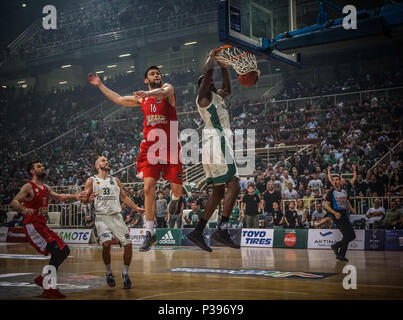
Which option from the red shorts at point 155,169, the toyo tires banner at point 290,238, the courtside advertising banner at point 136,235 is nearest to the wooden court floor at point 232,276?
the toyo tires banner at point 290,238

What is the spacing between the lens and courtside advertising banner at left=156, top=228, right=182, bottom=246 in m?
15.4

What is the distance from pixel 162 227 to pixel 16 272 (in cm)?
666

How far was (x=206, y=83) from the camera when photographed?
16.7 ft

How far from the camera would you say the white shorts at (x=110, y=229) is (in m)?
7.00

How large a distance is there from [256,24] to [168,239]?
8.84 m

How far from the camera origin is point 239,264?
9.84 m

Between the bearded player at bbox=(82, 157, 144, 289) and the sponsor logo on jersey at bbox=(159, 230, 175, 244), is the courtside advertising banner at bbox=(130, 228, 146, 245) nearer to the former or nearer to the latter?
the sponsor logo on jersey at bbox=(159, 230, 175, 244)

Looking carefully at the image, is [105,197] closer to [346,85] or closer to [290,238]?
[290,238]

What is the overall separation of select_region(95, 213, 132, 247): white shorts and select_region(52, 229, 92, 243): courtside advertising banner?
10.5 metres

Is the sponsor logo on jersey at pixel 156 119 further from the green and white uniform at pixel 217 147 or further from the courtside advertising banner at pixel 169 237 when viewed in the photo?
the courtside advertising banner at pixel 169 237

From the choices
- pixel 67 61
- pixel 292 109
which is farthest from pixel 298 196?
pixel 67 61

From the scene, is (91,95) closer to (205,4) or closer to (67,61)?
(67,61)

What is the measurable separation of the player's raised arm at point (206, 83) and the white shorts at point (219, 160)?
1.42 feet

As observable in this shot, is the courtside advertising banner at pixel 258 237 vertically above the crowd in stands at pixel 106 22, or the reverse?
the crowd in stands at pixel 106 22
